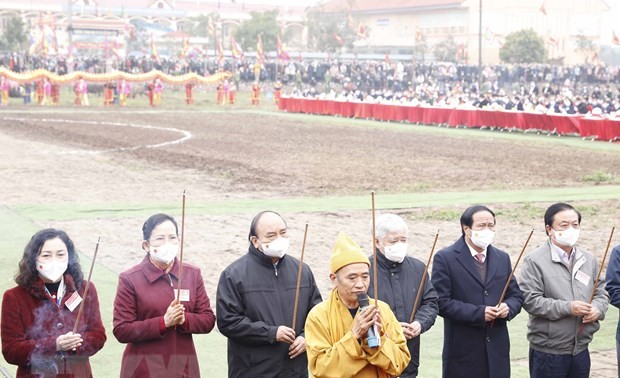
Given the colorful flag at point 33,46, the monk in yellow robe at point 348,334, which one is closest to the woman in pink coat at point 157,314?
the monk in yellow robe at point 348,334

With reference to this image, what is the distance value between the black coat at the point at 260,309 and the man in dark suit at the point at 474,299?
115 cm

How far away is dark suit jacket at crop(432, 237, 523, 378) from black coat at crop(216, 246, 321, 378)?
114 cm

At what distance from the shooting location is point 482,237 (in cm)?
720

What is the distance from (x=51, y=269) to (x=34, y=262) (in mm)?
118

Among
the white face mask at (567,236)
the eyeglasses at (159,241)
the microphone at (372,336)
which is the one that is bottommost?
the microphone at (372,336)

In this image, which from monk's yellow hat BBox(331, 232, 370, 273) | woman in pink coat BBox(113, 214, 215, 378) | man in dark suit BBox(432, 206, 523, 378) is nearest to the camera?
monk's yellow hat BBox(331, 232, 370, 273)

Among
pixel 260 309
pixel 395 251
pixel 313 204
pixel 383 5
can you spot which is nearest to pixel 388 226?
pixel 395 251

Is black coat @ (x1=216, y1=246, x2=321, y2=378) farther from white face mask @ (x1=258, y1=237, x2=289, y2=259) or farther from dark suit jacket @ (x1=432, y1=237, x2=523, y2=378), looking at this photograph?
dark suit jacket @ (x1=432, y1=237, x2=523, y2=378)

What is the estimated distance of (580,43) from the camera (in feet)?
317

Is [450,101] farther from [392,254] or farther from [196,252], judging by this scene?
[392,254]

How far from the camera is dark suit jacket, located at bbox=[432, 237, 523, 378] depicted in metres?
7.14

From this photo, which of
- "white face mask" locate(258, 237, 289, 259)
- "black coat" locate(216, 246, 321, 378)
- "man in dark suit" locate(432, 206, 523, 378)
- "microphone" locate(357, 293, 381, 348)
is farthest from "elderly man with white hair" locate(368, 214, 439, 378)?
"microphone" locate(357, 293, 381, 348)

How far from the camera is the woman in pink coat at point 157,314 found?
6.43 meters

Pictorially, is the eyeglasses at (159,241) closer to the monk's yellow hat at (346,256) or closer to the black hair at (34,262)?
the black hair at (34,262)
